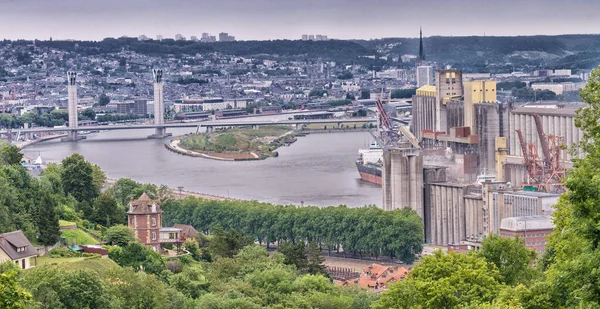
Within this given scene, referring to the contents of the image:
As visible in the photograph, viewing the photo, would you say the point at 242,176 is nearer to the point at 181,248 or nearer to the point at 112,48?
the point at 181,248

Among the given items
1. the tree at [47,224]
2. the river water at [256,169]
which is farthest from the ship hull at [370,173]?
the tree at [47,224]

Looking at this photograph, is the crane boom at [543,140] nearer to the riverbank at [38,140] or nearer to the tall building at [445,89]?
the tall building at [445,89]

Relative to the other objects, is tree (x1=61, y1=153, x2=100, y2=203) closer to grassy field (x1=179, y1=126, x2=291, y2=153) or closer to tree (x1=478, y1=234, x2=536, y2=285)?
tree (x1=478, y1=234, x2=536, y2=285)

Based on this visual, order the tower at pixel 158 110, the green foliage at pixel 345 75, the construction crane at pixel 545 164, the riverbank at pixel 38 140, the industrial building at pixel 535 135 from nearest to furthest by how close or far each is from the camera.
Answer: the construction crane at pixel 545 164 < the industrial building at pixel 535 135 < the riverbank at pixel 38 140 < the tower at pixel 158 110 < the green foliage at pixel 345 75

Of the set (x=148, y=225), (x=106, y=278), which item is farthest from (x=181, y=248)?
(x=106, y=278)

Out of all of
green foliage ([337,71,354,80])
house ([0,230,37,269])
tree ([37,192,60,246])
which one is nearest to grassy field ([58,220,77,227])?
tree ([37,192,60,246])

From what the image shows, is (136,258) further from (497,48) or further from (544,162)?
(497,48)
